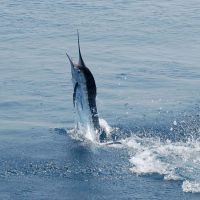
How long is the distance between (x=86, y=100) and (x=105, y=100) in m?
4.53

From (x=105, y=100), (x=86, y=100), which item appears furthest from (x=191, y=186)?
(x=105, y=100)

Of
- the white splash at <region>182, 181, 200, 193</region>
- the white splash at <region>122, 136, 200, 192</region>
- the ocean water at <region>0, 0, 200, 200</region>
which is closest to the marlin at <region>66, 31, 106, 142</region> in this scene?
the ocean water at <region>0, 0, 200, 200</region>

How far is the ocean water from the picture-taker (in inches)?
664

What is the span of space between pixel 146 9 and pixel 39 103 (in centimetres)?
1764

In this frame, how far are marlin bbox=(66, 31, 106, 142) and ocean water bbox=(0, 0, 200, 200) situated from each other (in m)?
0.47

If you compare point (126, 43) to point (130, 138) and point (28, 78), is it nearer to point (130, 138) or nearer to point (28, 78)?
point (28, 78)

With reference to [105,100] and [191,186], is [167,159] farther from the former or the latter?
[105,100]

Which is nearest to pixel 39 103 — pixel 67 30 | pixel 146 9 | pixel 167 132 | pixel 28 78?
pixel 28 78

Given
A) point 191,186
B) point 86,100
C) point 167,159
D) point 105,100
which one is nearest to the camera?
point 191,186

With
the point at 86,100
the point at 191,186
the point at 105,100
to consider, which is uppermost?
the point at 86,100

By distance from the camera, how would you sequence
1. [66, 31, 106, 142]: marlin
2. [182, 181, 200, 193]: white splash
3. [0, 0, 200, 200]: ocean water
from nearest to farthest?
[182, 181, 200, 193]: white splash
[0, 0, 200, 200]: ocean water
[66, 31, 106, 142]: marlin

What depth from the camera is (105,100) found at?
23516 millimetres

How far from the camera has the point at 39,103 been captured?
23.0 m

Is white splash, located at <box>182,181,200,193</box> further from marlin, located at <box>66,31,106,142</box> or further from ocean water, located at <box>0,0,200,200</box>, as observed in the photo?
marlin, located at <box>66,31,106,142</box>
